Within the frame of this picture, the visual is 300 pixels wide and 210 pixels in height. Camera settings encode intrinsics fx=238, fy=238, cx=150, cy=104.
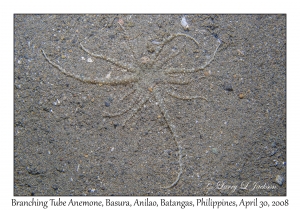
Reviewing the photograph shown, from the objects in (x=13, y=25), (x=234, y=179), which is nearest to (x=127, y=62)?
(x=13, y=25)

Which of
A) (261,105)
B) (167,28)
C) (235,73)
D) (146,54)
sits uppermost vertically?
(167,28)

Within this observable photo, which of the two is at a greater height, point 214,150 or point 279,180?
point 214,150

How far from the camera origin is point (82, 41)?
2.53m

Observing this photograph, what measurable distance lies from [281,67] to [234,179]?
128cm

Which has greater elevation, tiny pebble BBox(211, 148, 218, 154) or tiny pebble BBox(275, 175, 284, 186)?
tiny pebble BBox(211, 148, 218, 154)

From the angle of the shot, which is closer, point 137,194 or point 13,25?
point 137,194

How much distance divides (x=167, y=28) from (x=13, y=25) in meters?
1.66

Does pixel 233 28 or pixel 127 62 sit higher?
pixel 233 28

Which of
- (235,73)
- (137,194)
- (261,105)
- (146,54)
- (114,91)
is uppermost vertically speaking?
(146,54)

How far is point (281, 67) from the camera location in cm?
254

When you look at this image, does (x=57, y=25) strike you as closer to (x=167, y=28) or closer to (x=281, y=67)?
(x=167, y=28)

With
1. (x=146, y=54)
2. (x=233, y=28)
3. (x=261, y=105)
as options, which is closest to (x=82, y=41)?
(x=146, y=54)

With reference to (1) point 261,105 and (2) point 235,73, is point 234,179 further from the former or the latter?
(2) point 235,73

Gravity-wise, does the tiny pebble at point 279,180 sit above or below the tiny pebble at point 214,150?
below
